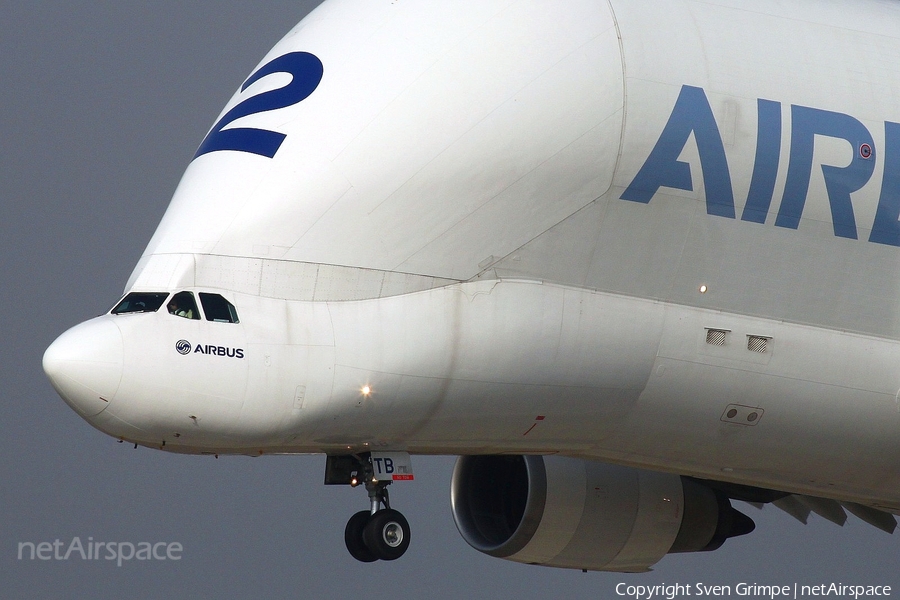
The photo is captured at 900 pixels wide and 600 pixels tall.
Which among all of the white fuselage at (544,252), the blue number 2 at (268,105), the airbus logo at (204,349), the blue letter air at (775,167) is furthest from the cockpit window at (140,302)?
the blue letter air at (775,167)

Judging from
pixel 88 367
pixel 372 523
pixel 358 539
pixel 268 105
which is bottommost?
pixel 358 539

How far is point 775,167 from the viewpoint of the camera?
1881cm

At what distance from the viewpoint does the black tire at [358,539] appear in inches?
712

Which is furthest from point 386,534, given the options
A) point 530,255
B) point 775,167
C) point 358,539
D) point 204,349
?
point 775,167

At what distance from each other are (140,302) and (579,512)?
786cm

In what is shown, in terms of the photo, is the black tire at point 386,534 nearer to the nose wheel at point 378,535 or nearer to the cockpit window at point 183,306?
the nose wheel at point 378,535

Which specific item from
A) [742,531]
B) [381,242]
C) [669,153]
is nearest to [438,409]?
[381,242]

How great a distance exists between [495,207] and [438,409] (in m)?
2.19

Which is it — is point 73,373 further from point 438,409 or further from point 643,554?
point 643,554

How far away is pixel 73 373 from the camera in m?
15.9

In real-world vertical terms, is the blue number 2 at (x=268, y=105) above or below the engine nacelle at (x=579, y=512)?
above

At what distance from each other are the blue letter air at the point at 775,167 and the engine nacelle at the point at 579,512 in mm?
5188

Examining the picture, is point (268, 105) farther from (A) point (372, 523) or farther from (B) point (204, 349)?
(A) point (372, 523)

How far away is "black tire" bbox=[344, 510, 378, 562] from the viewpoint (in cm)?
1808
